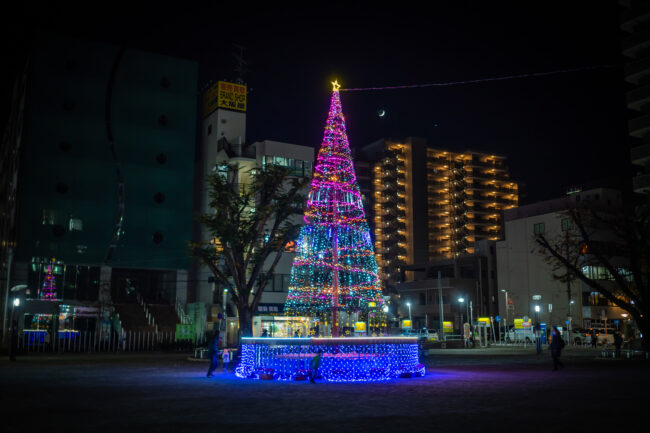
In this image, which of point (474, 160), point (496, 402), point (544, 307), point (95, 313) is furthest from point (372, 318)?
point (474, 160)

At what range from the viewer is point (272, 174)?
28.5 meters

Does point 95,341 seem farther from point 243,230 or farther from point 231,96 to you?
point 231,96

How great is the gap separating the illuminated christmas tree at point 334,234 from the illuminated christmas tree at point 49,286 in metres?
32.8

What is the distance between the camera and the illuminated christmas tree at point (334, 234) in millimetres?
23188

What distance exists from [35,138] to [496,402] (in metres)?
49.2

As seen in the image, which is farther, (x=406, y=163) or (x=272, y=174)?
(x=406, y=163)

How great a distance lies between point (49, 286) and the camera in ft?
163

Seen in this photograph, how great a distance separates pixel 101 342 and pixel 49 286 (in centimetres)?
752

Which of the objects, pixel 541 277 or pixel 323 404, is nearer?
pixel 323 404

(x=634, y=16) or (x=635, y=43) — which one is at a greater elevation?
(x=634, y=16)

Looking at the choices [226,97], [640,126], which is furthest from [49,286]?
[640,126]

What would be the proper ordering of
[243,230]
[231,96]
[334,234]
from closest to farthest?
[334,234]
[243,230]
[231,96]

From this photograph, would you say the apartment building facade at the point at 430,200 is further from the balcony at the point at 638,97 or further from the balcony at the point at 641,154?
the balcony at the point at 638,97

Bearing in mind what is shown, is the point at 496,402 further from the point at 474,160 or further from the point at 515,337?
the point at 474,160
